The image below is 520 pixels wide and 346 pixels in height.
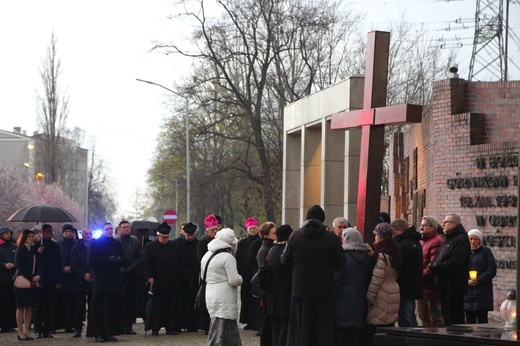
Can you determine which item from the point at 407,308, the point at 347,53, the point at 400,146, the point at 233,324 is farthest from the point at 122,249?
the point at 347,53

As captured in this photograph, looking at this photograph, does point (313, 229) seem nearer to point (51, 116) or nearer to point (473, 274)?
point (473, 274)

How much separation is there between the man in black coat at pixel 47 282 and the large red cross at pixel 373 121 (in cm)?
663

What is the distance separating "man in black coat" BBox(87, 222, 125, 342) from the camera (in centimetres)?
1956

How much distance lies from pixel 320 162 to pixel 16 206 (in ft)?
182

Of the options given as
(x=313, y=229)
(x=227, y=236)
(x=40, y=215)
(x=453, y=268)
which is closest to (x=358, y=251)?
(x=313, y=229)

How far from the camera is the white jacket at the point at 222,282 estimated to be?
1455cm

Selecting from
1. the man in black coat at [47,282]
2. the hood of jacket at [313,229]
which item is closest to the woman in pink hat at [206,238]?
the man in black coat at [47,282]

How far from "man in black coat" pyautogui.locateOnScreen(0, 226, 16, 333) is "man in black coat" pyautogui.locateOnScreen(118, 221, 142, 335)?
79.2 inches

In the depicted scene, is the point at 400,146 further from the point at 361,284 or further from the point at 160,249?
the point at 361,284

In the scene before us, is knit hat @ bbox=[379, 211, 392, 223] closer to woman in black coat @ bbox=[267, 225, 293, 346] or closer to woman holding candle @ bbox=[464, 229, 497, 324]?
woman holding candle @ bbox=[464, 229, 497, 324]

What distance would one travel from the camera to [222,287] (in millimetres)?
14633

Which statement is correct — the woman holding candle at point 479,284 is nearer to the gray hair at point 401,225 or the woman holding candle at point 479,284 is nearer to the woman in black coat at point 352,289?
the gray hair at point 401,225

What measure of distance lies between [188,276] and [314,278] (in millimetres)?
8159

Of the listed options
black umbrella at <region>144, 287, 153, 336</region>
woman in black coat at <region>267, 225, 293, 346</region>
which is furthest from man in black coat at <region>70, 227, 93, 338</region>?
woman in black coat at <region>267, 225, 293, 346</region>
